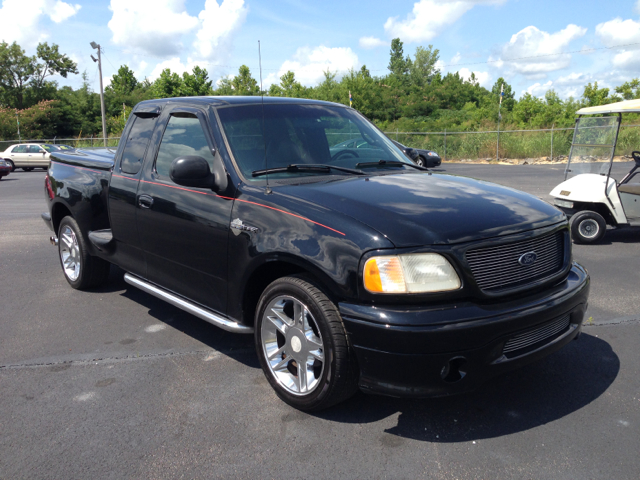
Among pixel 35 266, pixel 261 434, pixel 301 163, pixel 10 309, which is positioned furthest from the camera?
pixel 35 266

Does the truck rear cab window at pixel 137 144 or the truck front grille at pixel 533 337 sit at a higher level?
the truck rear cab window at pixel 137 144

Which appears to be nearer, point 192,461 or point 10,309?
point 192,461

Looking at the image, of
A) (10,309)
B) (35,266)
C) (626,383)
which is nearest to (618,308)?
(626,383)

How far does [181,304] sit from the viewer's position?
156 inches

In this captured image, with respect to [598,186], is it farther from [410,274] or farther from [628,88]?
[628,88]

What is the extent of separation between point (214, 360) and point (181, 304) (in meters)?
0.49

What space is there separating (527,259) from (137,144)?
330cm

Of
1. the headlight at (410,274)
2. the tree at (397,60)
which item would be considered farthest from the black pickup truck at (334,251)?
the tree at (397,60)

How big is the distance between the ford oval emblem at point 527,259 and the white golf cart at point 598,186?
17.5ft

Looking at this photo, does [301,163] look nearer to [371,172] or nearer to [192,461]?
[371,172]

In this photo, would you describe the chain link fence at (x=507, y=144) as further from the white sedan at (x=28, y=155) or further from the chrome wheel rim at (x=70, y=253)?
the chrome wheel rim at (x=70, y=253)

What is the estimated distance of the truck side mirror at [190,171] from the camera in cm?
344

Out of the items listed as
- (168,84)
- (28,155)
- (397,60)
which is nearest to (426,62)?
(397,60)

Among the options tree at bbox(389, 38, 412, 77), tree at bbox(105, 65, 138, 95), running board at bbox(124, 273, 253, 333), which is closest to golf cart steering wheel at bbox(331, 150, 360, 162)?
running board at bbox(124, 273, 253, 333)
